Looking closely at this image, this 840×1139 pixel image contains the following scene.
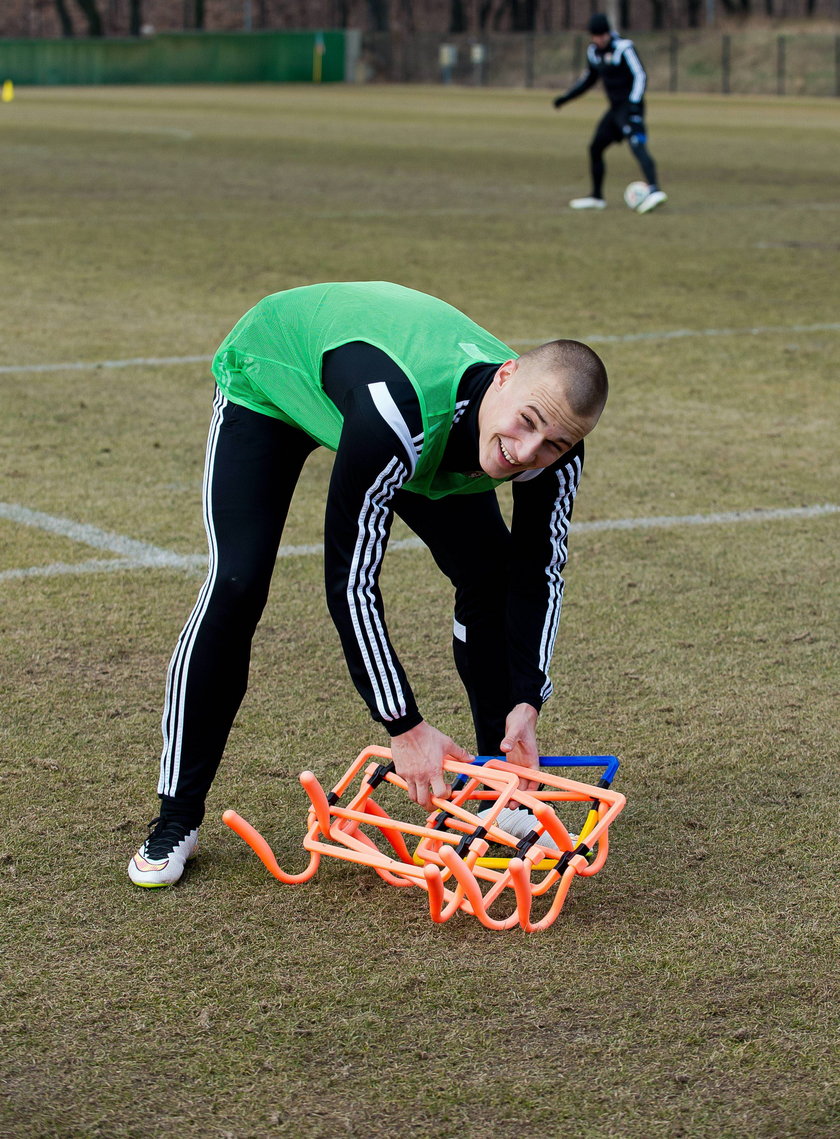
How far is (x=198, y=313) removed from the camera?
11781 mm

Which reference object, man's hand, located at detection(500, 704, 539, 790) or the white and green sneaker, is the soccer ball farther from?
the white and green sneaker

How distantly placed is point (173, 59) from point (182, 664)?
63393mm

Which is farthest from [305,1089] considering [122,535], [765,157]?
[765,157]

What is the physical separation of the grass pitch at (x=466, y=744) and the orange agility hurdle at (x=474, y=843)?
0.07m

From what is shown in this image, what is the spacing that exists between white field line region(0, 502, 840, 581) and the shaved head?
308 centimetres

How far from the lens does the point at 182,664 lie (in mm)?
3811

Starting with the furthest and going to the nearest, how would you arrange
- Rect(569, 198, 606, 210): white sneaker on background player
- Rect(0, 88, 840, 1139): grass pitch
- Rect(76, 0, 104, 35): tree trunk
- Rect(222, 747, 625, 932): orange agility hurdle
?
Rect(76, 0, 104, 35): tree trunk < Rect(569, 198, 606, 210): white sneaker on background player < Rect(222, 747, 625, 932): orange agility hurdle < Rect(0, 88, 840, 1139): grass pitch

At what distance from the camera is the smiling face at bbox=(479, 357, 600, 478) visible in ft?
10.6

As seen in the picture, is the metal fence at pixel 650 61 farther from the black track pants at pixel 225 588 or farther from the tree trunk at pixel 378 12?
the black track pants at pixel 225 588

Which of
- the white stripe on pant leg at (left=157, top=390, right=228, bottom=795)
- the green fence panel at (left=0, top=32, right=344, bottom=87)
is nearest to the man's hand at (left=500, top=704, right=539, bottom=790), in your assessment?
the white stripe on pant leg at (left=157, top=390, right=228, bottom=795)

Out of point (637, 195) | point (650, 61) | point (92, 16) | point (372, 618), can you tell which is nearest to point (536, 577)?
point (372, 618)

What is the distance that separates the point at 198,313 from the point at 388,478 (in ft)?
28.9

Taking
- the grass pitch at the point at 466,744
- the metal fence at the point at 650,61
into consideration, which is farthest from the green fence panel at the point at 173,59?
the grass pitch at the point at 466,744

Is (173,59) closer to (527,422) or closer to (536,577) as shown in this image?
(536,577)
